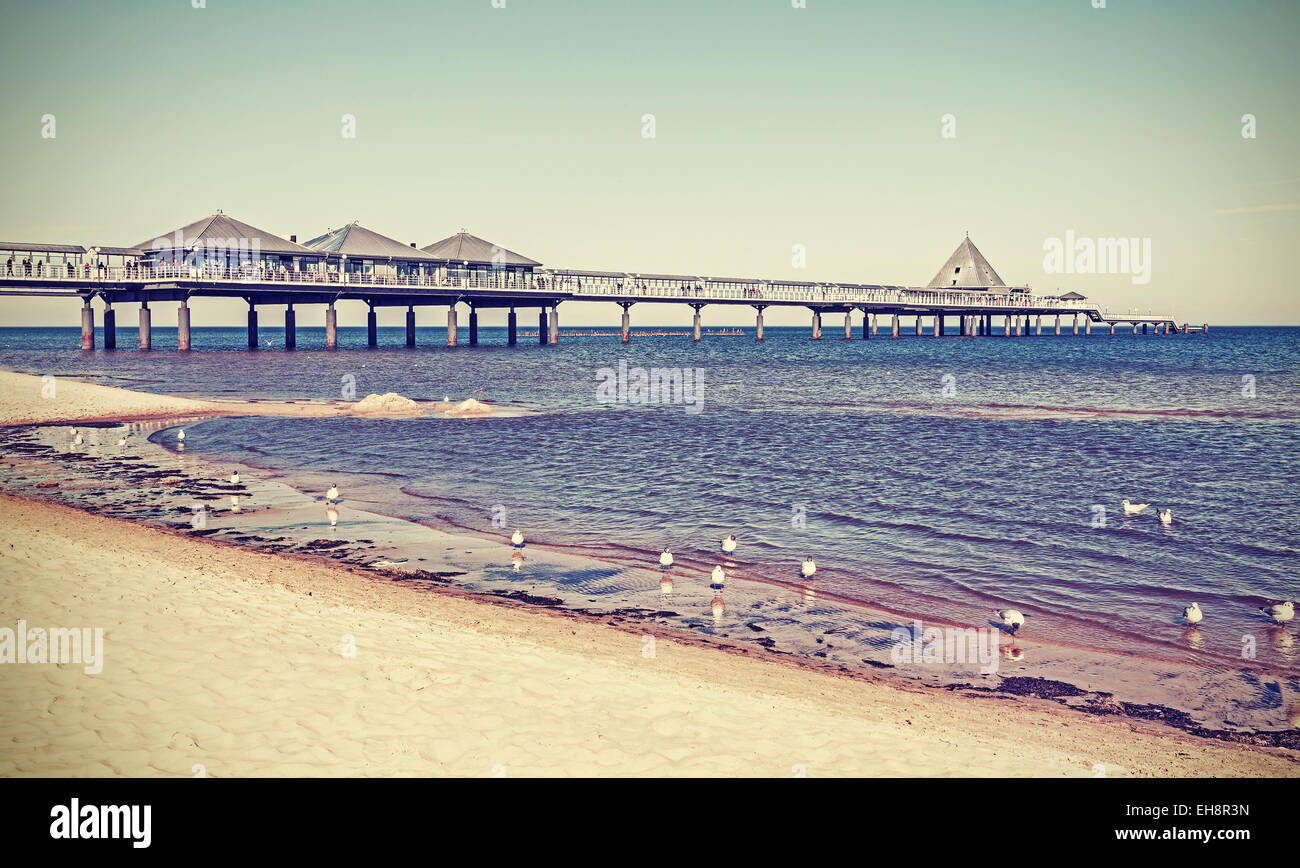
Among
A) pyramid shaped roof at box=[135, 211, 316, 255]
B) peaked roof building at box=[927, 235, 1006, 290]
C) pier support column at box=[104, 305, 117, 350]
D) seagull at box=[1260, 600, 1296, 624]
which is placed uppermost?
peaked roof building at box=[927, 235, 1006, 290]

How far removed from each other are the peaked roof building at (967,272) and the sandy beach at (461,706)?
475 feet

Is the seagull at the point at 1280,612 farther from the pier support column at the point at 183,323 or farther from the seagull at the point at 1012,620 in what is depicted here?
the pier support column at the point at 183,323

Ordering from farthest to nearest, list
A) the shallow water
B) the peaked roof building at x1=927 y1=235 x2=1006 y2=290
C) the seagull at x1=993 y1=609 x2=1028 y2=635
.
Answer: the peaked roof building at x1=927 y1=235 x2=1006 y2=290, the shallow water, the seagull at x1=993 y1=609 x2=1028 y2=635

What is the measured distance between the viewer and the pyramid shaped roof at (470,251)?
264ft

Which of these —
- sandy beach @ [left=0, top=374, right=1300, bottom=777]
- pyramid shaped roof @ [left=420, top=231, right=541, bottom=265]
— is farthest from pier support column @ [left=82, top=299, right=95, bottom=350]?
sandy beach @ [left=0, top=374, right=1300, bottom=777]

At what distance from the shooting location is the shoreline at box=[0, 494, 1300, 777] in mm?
6395

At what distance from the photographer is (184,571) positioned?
11.3 metres

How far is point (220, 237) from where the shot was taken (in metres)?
64.6

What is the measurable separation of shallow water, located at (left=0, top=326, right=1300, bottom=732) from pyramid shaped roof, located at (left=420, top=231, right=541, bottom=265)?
1488 inches

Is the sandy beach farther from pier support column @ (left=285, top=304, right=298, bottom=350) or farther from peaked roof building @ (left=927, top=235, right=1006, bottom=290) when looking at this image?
peaked roof building @ (left=927, top=235, right=1006, bottom=290)

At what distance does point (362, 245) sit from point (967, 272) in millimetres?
104635

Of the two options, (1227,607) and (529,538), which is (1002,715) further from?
(529,538)
